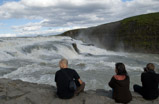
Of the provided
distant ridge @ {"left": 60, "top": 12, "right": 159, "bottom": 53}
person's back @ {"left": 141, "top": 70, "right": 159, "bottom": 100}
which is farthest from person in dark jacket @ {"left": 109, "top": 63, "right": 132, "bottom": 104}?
distant ridge @ {"left": 60, "top": 12, "right": 159, "bottom": 53}

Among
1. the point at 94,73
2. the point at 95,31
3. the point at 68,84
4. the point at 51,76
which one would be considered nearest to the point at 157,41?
the point at 95,31

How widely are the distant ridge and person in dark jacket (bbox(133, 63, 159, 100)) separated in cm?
2246

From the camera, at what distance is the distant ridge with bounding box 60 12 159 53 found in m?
26.2

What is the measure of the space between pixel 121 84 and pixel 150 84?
0.89 m

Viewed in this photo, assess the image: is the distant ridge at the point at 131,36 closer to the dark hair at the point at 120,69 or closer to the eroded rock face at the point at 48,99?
the eroded rock face at the point at 48,99

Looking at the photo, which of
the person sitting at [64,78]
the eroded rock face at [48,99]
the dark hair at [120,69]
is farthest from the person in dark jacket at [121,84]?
the person sitting at [64,78]

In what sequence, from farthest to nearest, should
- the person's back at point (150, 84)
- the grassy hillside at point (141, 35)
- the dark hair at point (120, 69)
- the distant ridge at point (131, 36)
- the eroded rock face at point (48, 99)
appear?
the distant ridge at point (131, 36) → the grassy hillside at point (141, 35) → the eroded rock face at point (48, 99) → the person's back at point (150, 84) → the dark hair at point (120, 69)

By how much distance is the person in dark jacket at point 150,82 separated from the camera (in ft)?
14.5

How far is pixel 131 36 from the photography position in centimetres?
2888

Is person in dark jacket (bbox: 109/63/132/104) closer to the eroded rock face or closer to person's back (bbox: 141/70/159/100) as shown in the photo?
the eroded rock face

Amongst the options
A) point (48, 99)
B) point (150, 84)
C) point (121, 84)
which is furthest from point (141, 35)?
point (48, 99)

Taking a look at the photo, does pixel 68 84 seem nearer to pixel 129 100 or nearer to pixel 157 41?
pixel 129 100

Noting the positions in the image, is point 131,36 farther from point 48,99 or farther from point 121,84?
point 48,99

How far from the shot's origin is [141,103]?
4.63 meters
